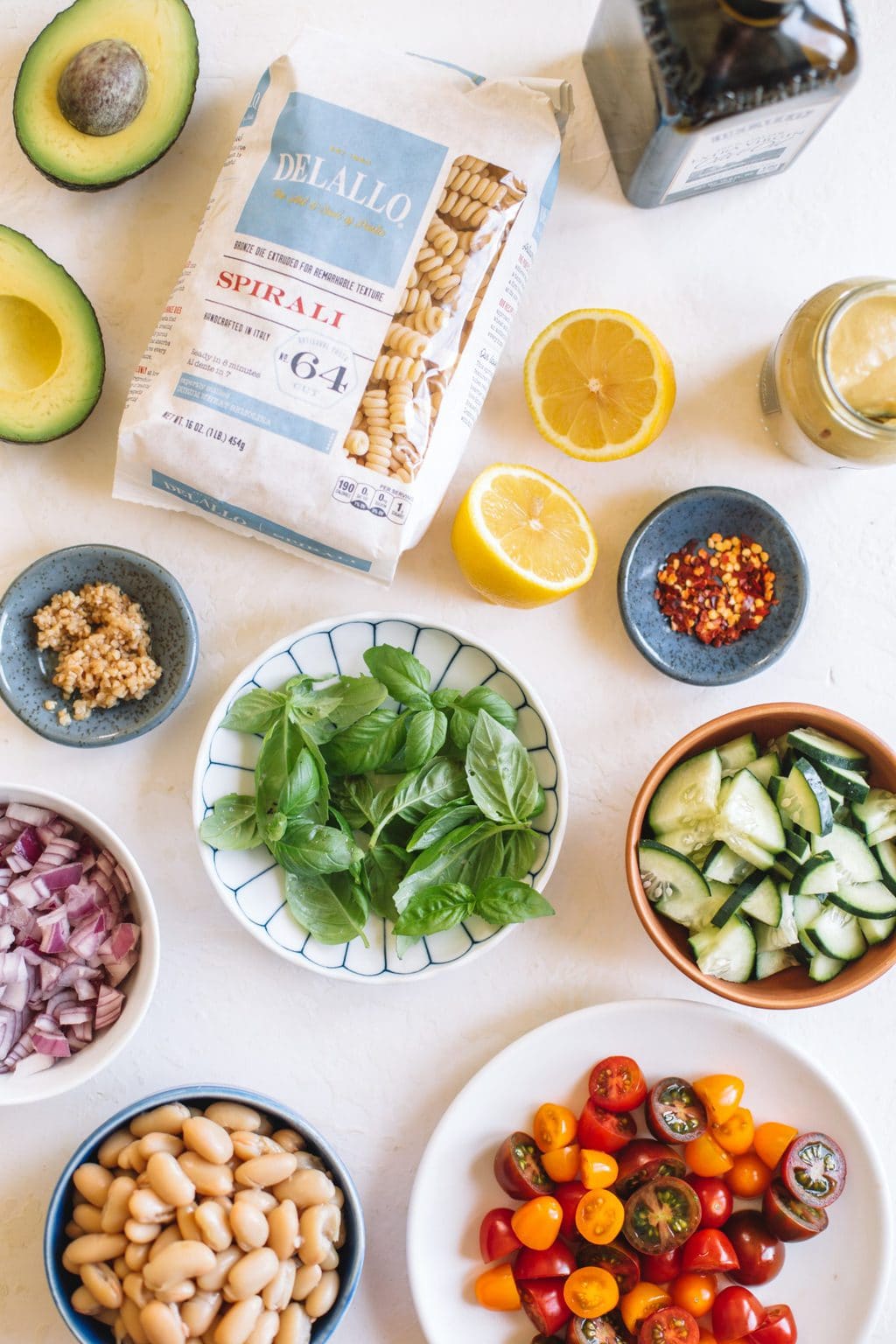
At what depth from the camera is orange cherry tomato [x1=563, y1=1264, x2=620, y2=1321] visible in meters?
1.42

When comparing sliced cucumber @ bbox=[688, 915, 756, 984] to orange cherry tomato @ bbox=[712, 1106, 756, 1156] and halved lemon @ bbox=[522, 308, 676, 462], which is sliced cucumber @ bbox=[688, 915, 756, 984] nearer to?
orange cherry tomato @ bbox=[712, 1106, 756, 1156]

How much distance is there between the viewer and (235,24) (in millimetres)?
1521

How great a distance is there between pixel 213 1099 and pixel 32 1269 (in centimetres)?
39

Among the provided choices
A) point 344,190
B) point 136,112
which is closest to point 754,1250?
point 344,190

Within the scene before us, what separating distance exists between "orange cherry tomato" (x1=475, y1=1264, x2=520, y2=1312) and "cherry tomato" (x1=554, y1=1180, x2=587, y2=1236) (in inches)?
3.7

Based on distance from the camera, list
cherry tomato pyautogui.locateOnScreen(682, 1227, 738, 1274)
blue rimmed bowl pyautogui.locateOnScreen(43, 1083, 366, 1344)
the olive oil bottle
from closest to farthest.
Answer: the olive oil bottle < blue rimmed bowl pyautogui.locateOnScreen(43, 1083, 366, 1344) < cherry tomato pyautogui.locateOnScreen(682, 1227, 738, 1274)

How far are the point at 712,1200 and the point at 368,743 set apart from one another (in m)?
0.78

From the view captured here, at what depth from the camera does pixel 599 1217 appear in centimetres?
144

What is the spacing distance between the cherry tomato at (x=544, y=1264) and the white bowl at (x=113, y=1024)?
0.62 meters

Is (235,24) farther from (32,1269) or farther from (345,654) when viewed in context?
(32,1269)

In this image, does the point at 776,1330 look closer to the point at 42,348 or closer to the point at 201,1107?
the point at 201,1107

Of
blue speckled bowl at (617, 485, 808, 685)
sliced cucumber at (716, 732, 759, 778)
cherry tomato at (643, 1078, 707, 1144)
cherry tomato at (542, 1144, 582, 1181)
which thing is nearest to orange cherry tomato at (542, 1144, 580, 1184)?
cherry tomato at (542, 1144, 582, 1181)

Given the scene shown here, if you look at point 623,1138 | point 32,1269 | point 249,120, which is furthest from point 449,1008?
point 249,120

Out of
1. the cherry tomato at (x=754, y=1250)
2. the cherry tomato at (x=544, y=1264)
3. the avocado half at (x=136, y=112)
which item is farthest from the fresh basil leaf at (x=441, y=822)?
the avocado half at (x=136, y=112)
